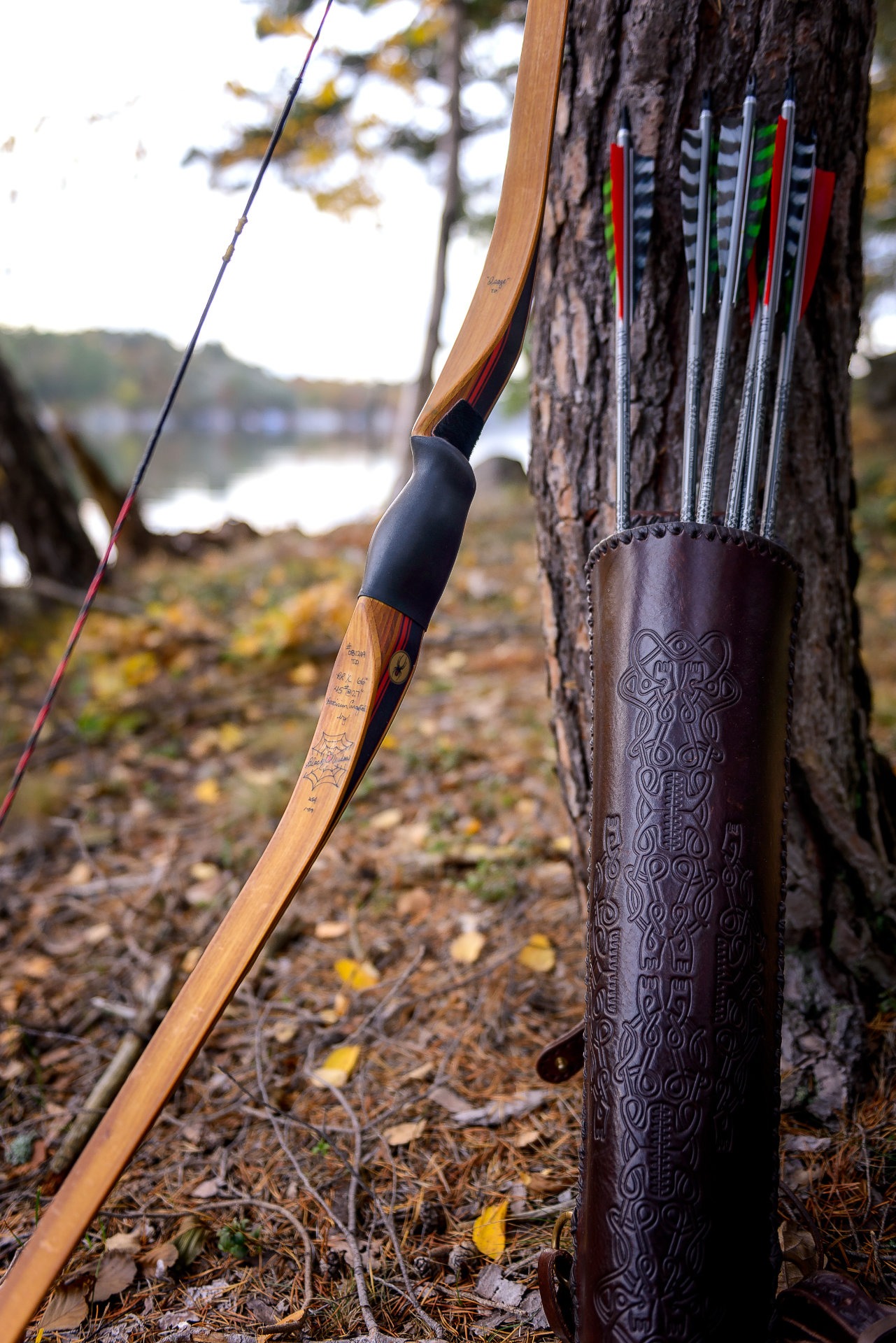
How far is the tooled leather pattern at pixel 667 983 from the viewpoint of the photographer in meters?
0.74

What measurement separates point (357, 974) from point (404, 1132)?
13.2 inches

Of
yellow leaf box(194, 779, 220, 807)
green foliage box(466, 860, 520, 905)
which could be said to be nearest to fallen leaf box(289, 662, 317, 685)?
yellow leaf box(194, 779, 220, 807)

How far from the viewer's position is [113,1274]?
965 millimetres

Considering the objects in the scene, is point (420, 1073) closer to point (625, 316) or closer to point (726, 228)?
point (625, 316)

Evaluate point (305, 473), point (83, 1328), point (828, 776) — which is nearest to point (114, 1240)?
point (83, 1328)

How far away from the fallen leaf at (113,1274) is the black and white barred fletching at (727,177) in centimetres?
142

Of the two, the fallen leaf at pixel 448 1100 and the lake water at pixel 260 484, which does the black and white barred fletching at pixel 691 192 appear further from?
Answer: the lake water at pixel 260 484

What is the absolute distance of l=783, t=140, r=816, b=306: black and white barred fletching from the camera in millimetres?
972

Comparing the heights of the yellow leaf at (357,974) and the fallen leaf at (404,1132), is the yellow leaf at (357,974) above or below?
above

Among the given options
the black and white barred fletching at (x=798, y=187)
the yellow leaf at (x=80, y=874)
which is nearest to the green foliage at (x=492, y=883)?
the yellow leaf at (x=80, y=874)

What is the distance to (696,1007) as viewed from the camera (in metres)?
0.79

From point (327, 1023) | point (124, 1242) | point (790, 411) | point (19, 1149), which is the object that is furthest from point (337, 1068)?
point (790, 411)

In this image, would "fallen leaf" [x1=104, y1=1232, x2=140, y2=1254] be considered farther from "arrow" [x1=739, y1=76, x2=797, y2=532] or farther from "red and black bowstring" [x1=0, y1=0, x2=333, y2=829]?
"arrow" [x1=739, y1=76, x2=797, y2=532]

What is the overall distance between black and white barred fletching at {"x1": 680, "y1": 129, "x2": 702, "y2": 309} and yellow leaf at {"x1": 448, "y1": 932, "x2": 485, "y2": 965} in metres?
1.10
